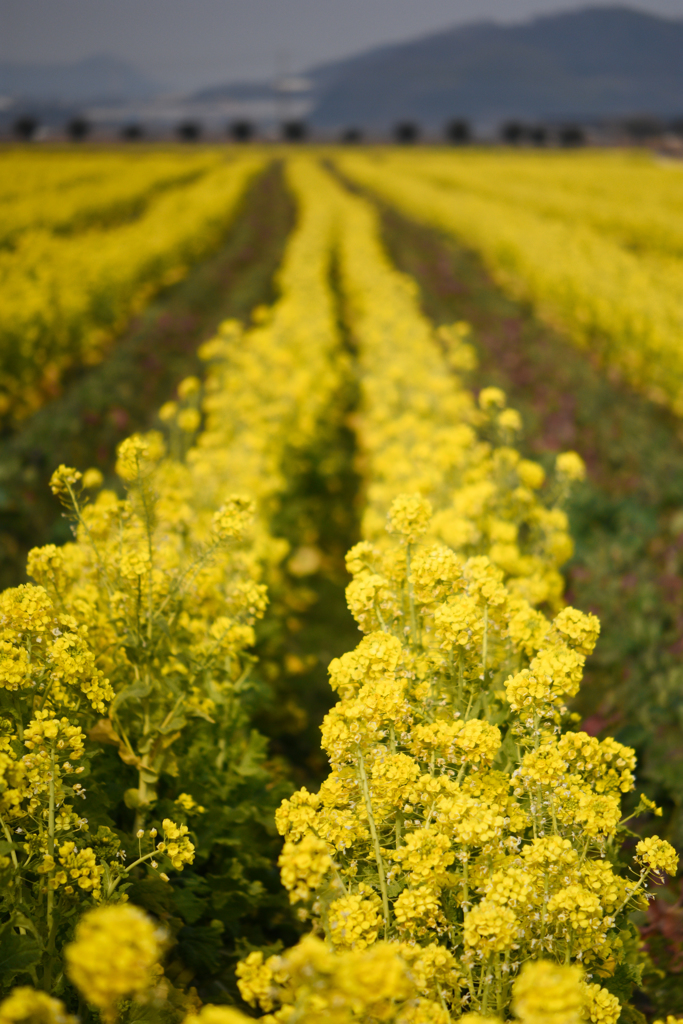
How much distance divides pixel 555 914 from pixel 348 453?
271 inches

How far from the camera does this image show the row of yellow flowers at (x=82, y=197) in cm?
1853

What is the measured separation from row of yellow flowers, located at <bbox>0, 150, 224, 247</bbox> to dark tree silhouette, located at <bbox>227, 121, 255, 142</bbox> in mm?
40920

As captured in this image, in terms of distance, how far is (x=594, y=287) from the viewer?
1191cm

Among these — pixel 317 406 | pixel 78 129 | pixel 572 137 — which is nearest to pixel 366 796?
pixel 317 406

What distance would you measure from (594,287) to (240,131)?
75213 millimetres

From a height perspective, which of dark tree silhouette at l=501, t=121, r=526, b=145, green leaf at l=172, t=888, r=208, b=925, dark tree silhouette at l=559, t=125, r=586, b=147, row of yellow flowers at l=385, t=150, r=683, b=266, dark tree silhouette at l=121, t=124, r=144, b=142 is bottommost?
green leaf at l=172, t=888, r=208, b=925

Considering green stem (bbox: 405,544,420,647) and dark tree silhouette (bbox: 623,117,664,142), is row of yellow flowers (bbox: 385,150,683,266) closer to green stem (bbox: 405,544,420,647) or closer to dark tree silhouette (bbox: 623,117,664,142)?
green stem (bbox: 405,544,420,647)

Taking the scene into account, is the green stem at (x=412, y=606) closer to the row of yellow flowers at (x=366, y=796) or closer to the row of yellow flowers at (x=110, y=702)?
the row of yellow flowers at (x=366, y=796)

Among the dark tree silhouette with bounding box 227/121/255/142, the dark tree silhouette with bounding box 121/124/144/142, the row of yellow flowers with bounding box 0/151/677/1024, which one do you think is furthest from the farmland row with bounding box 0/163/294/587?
the dark tree silhouette with bounding box 227/121/255/142

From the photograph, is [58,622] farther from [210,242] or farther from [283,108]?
[283,108]

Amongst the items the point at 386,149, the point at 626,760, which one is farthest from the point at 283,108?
the point at 626,760

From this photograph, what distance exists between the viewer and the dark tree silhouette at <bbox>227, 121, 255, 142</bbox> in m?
75.8

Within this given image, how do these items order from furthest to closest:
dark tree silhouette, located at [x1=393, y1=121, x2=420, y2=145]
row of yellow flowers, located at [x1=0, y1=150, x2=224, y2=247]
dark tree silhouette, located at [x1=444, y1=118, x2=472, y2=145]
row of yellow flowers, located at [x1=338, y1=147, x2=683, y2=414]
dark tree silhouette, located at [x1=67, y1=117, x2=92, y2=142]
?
dark tree silhouette, located at [x1=393, y1=121, x2=420, y2=145] → dark tree silhouette, located at [x1=444, y1=118, x2=472, y2=145] → dark tree silhouette, located at [x1=67, y1=117, x2=92, y2=142] → row of yellow flowers, located at [x1=0, y1=150, x2=224, y2=247] → row of yellow flowers, located at [x1=338, y1=147, x2=683, y2=414]

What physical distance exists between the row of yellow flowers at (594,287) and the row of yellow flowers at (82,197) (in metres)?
10.9
